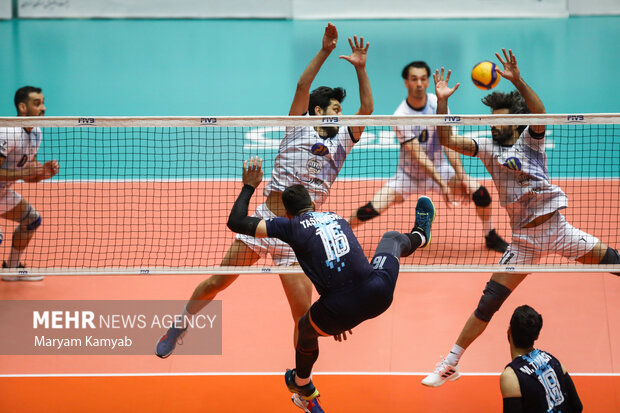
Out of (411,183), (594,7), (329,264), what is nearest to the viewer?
(329,264)

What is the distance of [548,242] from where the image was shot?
22.7 feet

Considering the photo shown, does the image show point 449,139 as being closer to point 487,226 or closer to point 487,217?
point 487,217

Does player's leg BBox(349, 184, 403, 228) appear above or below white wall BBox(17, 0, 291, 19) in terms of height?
below

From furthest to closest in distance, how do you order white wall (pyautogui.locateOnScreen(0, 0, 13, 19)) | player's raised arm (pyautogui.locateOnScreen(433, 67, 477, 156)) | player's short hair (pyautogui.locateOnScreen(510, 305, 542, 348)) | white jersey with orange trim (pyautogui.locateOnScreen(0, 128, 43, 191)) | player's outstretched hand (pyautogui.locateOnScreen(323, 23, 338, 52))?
1. white wall (pyautogui.locateOnScreen(0, 0, 13, 19))
2. white jersey with orange trim (pyautogui.locateOnScreen(0, 128, 43, 191))
3. player's raised arm (pyautogui.locateOnScreen(433, 67, 477, 156))
4. player's outstretched hand (pyautogui.locateOnScreen(323, 23, 338, 52))
5. player's short hair (pyautogui.locateOnScreen(510, 305, 542, 348))

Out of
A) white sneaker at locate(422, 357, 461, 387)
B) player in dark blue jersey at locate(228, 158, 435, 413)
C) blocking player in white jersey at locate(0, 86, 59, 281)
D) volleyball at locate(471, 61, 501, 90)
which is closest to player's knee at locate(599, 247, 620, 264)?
white sneaker at locate(422, 357, 461, 387)

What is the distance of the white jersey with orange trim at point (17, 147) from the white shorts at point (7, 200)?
0.22ft

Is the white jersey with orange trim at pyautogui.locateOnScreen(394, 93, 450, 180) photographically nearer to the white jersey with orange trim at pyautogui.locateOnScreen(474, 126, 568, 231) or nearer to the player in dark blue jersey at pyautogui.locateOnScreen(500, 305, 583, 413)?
the white jersey with orange trim at pyautogui.locateOnScreen(474, 126, 568, 231)

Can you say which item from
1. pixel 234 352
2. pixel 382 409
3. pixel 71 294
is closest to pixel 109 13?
pixel 71 294

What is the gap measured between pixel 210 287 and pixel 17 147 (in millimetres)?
3380

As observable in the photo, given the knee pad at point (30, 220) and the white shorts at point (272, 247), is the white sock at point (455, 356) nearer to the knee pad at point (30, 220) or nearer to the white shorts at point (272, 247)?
the white shorts at point (272, 247)

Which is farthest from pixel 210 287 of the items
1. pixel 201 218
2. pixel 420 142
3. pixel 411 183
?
pixel 420 142

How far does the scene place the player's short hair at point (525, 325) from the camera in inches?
206

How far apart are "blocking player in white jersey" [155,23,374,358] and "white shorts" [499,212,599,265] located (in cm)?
180

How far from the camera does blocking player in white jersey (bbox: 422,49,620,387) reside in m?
6.80
